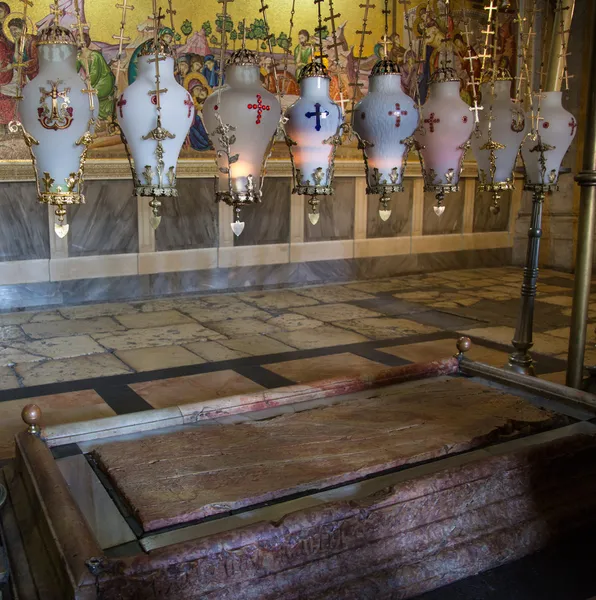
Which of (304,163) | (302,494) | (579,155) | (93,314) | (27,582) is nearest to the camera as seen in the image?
(27,582)

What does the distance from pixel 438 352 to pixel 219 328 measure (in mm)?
1929

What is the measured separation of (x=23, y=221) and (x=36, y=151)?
5.02 metres

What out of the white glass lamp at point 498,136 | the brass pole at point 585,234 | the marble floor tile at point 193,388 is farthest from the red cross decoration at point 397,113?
the marble floor tile at point 193,388

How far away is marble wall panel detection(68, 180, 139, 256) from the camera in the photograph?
7.00 meters

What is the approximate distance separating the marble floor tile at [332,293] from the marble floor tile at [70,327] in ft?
7.49

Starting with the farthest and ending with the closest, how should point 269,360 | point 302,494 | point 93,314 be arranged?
point 93,314 → point 269,360 → point 302,494

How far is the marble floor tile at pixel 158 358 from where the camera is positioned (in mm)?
5020

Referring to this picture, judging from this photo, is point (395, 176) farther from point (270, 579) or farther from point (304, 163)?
point (270, 579)

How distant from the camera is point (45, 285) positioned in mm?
6859

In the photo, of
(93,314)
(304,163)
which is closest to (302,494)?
(304,163)

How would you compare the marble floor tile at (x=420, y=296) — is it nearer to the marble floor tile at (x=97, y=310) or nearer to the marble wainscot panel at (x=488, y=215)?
the marble wainscot panel at (x=488, y=215)

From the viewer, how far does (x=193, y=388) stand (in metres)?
4.52

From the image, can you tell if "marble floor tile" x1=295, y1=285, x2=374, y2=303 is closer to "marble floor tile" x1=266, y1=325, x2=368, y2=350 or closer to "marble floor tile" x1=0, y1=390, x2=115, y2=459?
"marble floor tile" x1=266, y1=325, x2=368, y2=350

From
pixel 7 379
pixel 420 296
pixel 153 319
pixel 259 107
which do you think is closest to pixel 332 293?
pixel 420 296
